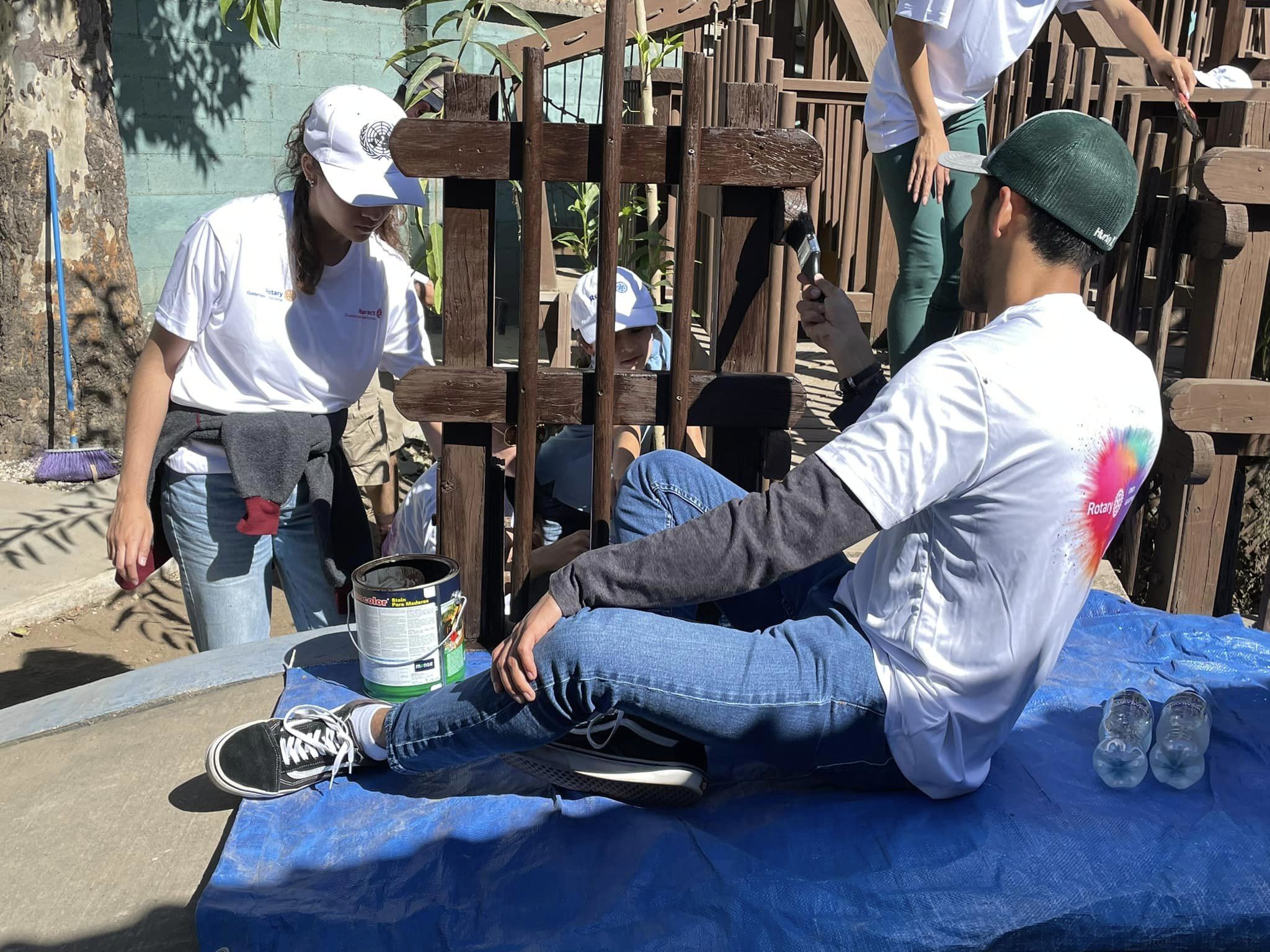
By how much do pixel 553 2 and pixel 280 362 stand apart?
817 cm

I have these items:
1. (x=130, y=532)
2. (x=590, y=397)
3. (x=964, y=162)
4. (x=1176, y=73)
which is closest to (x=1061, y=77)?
(x=1176, y=73)

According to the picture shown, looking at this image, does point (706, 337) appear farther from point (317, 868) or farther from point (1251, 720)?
point (317, 868)

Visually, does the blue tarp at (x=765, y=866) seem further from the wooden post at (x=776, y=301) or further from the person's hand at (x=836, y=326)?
the wooden post at (x=776, y=301)

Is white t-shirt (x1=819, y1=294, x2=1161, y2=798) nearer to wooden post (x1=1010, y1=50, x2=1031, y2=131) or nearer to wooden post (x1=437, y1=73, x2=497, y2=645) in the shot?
wooden post (x1=437, y1=73, x2=497, y2=645)

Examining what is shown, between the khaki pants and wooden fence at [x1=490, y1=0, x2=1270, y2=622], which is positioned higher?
wooden fence at [x1=490, y1=0, x2=1270, y2=622]

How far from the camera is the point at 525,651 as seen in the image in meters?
2.02

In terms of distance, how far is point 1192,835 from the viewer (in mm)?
2107

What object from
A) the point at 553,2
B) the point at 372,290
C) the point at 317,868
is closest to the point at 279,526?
the point at 372,290

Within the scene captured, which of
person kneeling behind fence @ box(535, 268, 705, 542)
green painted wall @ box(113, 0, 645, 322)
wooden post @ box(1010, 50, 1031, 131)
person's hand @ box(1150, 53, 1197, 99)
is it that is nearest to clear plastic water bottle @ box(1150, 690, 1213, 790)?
person kneeling behind fence @ box(535, 268, 705, 542)

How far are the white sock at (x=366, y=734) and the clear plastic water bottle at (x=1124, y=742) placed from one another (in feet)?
4.84

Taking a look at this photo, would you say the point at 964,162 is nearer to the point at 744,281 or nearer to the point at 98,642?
the point at 744,281

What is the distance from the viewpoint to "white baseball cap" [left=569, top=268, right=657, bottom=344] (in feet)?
11.7

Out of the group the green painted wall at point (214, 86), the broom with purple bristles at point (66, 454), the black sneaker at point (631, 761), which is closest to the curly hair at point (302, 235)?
the black sneaker at point (631, 761)

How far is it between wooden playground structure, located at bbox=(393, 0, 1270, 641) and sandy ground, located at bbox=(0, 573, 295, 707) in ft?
6.79
